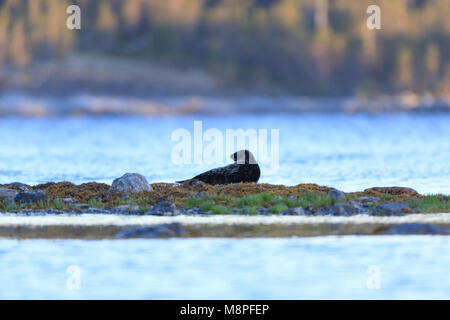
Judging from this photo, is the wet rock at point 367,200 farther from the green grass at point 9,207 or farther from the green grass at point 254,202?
the green grass at point 9,207

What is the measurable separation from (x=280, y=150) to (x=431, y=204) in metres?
36.0

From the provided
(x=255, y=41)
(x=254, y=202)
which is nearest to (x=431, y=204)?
(x=254, y=202)

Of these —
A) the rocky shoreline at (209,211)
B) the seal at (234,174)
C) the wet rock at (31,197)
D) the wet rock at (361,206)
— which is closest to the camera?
the rocky shoreline at (209,211)

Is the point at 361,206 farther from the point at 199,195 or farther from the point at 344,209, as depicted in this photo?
the point at 199,195

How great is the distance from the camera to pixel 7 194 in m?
24.8

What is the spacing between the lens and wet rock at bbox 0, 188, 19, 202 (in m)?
24.3

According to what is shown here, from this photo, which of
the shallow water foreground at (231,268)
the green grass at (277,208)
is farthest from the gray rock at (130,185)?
the shallow water foreground at (231,268)

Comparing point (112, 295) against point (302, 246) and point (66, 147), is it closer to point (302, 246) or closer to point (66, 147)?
point (302, 246)

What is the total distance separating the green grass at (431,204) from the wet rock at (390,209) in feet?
0.76

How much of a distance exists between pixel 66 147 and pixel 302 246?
47.2 metres

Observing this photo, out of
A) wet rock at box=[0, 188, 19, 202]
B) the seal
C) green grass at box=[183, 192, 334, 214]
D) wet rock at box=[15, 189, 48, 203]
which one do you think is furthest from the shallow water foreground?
the seal

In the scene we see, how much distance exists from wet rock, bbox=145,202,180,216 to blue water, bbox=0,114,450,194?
8754 millimetres

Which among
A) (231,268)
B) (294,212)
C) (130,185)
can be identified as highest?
(130,185)

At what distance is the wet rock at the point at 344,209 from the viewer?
22.3 meters
